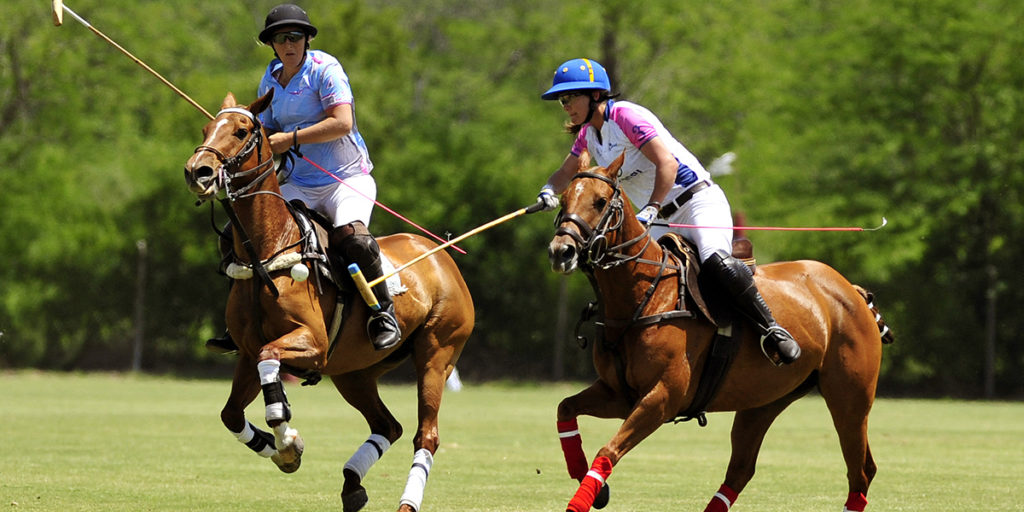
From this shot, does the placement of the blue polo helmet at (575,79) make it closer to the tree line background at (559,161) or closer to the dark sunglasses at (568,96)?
the dark sunglasses at (568,96)

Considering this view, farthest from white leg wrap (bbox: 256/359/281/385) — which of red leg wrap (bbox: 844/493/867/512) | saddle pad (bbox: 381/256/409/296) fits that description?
red leg wrap (bbox: 844/493/867/512)

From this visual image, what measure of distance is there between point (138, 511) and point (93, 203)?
23.3 metres

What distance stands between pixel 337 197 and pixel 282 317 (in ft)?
3.83

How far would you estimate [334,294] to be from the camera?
8375mm

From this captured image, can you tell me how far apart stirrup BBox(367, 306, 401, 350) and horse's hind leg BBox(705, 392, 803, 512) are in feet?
7.15

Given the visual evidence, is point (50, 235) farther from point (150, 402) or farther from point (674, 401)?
point (674, 401)

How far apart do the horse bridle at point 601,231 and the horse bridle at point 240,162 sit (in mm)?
1869

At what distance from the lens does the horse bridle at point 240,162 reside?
7.61m

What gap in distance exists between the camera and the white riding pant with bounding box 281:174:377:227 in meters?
8.75

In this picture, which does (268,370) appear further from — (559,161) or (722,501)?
(559,161)

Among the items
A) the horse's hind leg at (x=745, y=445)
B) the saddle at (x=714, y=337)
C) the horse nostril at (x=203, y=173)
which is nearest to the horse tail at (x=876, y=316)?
the horse's hind leg at (x=745, y=445)

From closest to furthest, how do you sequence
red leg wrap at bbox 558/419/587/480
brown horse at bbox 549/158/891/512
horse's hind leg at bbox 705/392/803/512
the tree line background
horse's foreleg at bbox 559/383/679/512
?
horse's foreleg at bbox 559/383/679/512
brown horse at bbox 549/158/891/512
red leg wrap at bbox 558/419/587/480
horse's hind leg at bbox 705/392/803/512
the tree line background

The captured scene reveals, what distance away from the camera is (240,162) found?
7.82 metres

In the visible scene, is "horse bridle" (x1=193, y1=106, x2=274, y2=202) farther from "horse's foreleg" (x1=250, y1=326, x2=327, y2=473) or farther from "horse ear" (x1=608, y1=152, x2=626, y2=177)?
"horse ear" (x1=608, y1=152, x2=626, y2=177)
